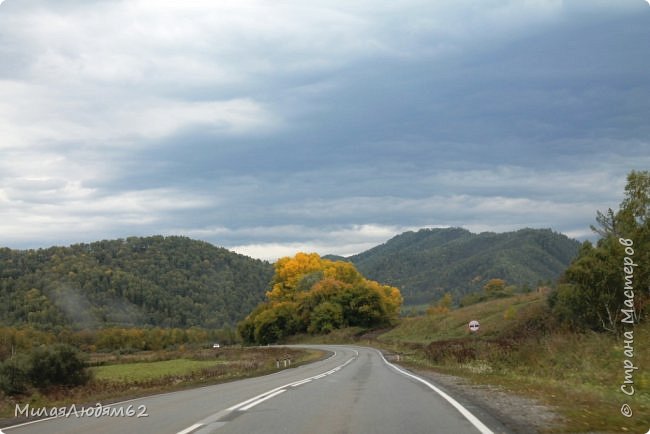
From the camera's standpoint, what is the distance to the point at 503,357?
88.8 ft

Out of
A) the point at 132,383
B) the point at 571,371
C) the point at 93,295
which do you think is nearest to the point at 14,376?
the point at 132,383

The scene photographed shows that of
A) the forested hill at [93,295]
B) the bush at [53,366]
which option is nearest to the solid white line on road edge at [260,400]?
the bush at [53,366]

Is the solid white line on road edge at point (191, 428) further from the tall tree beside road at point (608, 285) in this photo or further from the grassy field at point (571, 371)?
the tall tree beside road at point (608, 285)

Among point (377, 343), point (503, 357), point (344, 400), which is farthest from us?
point (377, 343)

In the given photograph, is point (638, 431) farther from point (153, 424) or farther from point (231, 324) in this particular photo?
point (231, 324)

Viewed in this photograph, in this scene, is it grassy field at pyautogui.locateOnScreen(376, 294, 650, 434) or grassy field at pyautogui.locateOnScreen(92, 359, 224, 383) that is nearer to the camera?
grassy field at pyautogui.locateOnScreen(376, 294, 650, 434)

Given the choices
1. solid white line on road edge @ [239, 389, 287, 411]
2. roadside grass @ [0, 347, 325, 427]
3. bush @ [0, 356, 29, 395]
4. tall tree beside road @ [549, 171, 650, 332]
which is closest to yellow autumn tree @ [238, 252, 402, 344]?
roadside grass @ [0, 347, 325, 427]

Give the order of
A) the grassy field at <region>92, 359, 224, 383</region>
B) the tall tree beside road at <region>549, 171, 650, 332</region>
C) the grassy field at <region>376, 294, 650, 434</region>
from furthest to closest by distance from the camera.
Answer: the grassy field at <region>92, 359, 224, 383</region>, the tall tree beside road at <region>549, 171, 650, 332</region>, the grassy field at <region>376, 294, 650, 434</region>

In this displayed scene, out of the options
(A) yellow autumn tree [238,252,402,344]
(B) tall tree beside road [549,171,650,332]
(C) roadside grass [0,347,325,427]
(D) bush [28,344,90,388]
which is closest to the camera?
(C) roadside grass [0,347,325,427]

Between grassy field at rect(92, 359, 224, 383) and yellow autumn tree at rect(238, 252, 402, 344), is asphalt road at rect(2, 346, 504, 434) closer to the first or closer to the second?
grassy field at rect(92, 359, 224, 383)

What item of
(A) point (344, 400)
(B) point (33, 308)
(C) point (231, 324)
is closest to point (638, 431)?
(A) point (344, 400)

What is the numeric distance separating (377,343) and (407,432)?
73.6m

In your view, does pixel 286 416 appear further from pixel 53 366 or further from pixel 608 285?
pixel 53 366

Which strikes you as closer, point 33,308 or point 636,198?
point 636,198
